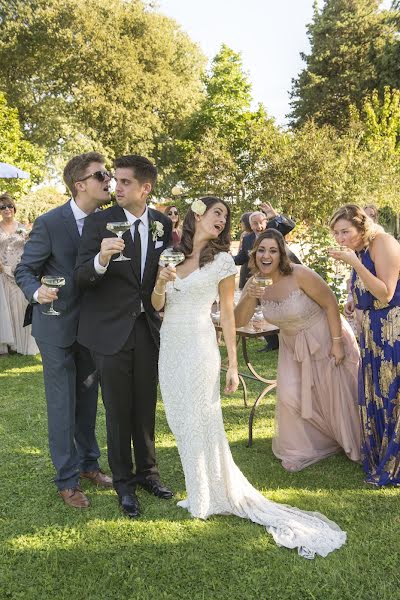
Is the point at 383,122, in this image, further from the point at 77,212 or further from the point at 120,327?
the point at 120,327

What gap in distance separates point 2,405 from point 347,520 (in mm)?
4187

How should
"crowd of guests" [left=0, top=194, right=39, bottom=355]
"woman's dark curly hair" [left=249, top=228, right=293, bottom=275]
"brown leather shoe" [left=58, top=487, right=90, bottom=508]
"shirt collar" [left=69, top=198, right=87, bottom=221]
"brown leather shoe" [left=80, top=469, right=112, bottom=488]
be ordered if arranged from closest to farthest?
1. "shirt collar" [left=69, top=198, right=87, bottom=221]
2. "brown leather shoe" [left=58, top=487, right=90, bottom=508]
3. "brown leather shoe" [left=80, top=469, right=112, bottom=488]
4. "woman's dark curly hair" [left=249, top=228, right=293, bottom=275]
5. "crowd of guests" [left=0, top=194, right=39, bottom=355]

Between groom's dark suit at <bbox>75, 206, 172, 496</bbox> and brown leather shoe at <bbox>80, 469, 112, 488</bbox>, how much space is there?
390 mm

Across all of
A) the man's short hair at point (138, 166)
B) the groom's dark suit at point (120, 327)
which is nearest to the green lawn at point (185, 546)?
the groom's dark suit at point (120, 327)

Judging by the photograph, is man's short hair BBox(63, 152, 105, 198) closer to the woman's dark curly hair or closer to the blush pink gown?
the woman's dark curly hair

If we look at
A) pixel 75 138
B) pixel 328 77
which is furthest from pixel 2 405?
pixel 328 77

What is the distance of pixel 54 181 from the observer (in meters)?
30.8

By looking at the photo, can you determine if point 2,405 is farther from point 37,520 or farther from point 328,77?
point 328,77

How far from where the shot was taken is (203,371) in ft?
11.4

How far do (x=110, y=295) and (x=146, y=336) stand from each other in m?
0.37

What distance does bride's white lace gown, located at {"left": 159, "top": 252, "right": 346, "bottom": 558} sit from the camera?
3.46 meters

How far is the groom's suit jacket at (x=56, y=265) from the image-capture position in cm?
349

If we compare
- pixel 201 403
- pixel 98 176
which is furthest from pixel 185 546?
pixel 98 176

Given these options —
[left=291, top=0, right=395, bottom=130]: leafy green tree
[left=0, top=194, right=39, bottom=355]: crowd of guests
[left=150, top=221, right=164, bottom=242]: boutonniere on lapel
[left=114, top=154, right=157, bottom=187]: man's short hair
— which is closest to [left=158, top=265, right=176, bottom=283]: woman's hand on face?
[left=150, top=221, right=164, bottom=242]: boutonniere on lapel
